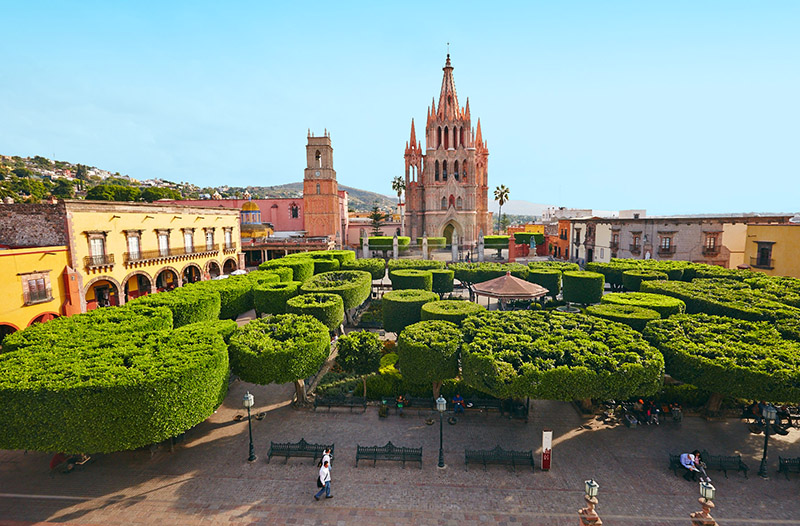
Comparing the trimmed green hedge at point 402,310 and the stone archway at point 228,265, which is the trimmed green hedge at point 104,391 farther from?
the stone archway at point 228,265

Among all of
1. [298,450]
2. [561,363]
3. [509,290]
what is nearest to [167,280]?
[298,450]

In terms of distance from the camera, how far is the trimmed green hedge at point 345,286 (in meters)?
Result: 27.3

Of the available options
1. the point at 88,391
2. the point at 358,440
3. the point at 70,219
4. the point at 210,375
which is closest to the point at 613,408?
the point at 358,440

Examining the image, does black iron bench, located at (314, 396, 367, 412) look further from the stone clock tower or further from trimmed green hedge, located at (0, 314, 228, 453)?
the stone clock tower

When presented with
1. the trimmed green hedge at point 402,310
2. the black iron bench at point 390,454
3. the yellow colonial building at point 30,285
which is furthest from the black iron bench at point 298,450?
the yellow colonial building at point 30,285

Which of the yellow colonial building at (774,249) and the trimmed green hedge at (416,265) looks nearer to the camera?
the yellow colonial building at (774,249)

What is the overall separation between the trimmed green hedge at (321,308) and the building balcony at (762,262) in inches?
1526

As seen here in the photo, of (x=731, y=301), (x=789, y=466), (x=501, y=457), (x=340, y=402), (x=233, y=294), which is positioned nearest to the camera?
(x=789, y=466)

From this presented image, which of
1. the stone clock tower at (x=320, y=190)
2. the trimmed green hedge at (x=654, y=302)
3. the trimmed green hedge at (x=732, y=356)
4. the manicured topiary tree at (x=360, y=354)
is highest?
the stone clock tower at (x=320, y=190)

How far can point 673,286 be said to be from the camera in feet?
91.1

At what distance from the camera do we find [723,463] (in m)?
13.9

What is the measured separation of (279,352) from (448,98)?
70.0 m

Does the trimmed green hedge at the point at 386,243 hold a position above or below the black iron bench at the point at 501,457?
above

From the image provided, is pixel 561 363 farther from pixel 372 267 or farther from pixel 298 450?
pixel 372 267
